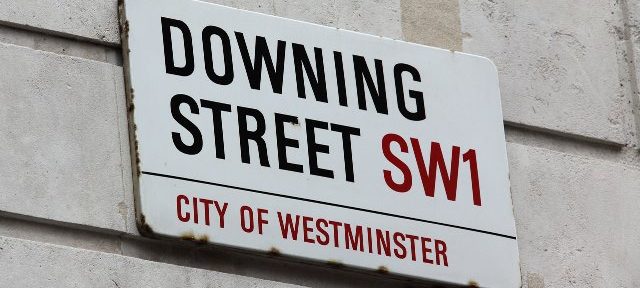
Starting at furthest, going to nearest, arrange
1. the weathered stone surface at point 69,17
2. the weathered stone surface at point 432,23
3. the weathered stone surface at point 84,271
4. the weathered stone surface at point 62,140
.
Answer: the weathered stone surface at point 432,23 → the weathered stone surface at point 69,17 → the weathered stone surface at point 62,140 → the weathered stone surface at point 84,271

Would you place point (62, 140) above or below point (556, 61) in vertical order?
below

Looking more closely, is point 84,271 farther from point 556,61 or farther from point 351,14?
point 556,61

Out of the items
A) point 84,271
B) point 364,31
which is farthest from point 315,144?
point 84,271

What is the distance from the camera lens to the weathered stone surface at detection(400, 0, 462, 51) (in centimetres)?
557

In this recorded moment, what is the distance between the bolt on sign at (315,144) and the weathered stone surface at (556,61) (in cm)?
14

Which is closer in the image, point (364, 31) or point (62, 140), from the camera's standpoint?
point (62, 140)

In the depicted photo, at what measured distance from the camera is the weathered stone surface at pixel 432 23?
18.3 ft

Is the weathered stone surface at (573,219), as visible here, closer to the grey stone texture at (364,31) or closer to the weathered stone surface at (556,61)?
the grey stone texture at (364,31)

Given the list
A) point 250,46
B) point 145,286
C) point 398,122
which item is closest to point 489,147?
point 398,122

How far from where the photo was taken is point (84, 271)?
189 inches

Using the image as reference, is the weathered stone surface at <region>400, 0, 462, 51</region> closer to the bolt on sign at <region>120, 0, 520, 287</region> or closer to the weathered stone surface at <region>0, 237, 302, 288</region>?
the bolt on sign at <region>120, 0, 520, 287</region>

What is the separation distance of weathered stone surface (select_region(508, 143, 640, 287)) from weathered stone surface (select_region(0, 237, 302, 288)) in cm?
92

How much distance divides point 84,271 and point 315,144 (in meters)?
0.74

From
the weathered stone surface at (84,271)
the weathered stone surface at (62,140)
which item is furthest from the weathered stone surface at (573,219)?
the weathered stone surface at (62,140)
